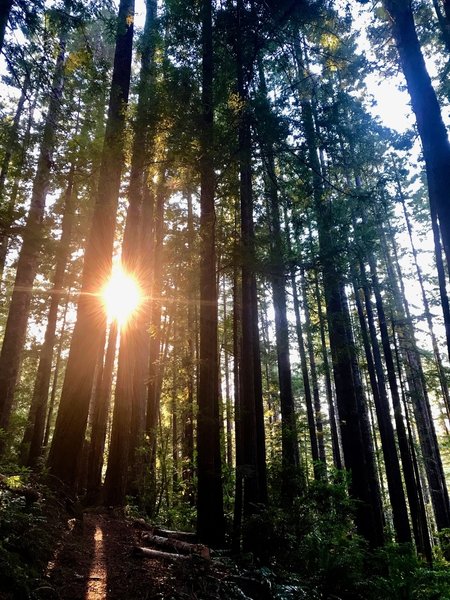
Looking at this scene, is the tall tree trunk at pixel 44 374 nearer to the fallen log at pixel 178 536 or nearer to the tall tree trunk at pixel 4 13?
the tall tree trunk at pixel 4 13

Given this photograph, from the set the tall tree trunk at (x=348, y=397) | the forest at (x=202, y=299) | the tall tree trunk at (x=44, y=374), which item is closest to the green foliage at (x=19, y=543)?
the forest at (x=202, y=299)

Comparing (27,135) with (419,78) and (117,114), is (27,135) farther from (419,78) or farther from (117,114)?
(419,78)

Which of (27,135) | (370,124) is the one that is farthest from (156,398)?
(370,124)

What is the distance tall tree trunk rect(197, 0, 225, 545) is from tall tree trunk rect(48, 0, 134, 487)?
1825mm

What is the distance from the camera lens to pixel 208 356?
720cm

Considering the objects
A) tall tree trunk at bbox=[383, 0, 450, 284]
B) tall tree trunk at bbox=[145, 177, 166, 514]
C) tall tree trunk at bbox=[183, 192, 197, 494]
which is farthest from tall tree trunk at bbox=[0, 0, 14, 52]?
tall tree trunk at bbox=[383, 0, 450, 284]

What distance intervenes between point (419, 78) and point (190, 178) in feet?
16.6

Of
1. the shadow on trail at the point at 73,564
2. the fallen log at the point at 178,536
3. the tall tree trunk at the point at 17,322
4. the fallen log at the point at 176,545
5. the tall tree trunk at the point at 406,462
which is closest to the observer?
the shadow on trail at the point at 73,564

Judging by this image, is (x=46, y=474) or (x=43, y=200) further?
(x=43, y=200)

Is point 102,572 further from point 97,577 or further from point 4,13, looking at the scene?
point 4,13

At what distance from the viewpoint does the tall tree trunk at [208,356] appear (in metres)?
6.54

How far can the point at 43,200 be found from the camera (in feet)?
40.2

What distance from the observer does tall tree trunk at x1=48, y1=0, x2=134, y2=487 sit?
20.9 ft

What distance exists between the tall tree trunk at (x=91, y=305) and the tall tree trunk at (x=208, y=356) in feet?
5.99
